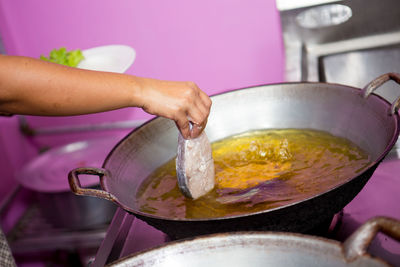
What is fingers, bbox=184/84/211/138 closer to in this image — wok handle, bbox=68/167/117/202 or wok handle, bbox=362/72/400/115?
wok handle, bbox=68/167/117/202

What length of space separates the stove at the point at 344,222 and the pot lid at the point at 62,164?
1.00m

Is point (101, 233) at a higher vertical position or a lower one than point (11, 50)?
lower

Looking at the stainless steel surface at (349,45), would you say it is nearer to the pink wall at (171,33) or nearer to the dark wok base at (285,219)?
the pink wall at (171,33)

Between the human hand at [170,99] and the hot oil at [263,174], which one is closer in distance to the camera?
the human hand at [170,99]

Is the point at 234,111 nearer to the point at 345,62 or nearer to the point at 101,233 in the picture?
the point at 345,62

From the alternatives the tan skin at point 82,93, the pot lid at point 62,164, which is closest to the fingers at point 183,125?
the tan skin at point 82,93

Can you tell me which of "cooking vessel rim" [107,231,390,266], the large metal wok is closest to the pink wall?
the large metal wok

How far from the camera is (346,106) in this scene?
142 centimetres

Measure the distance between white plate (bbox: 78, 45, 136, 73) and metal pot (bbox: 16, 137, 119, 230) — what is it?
57 cm

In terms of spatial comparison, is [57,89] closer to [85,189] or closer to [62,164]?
[85,189]

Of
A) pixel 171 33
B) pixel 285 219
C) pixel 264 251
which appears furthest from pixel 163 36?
pixel 264 251

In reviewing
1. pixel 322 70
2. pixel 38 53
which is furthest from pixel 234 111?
pixel 38 53

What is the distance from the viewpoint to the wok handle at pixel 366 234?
675 millimetres

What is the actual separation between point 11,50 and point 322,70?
1.94m
